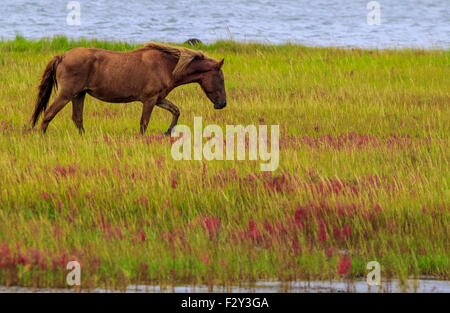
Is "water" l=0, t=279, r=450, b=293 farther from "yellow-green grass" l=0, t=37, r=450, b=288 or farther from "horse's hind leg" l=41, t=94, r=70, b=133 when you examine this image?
"horse's hind leg" l=41, t=94, r=70, b=133

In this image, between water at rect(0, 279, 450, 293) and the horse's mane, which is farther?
the horse's mane

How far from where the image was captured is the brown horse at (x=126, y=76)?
1274 cm

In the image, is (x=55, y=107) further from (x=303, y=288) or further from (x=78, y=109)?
(x=303, y=288)

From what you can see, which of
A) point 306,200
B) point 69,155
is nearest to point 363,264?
point 306,200

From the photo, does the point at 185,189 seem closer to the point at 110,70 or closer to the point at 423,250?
the point at 423,250

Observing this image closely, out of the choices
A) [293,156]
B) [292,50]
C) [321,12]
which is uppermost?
[293,156]

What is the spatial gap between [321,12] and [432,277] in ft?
174

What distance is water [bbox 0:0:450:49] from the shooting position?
38844 mm

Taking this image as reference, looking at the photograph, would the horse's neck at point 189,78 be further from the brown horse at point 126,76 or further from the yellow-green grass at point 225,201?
the yellow-green grass at point 225,201

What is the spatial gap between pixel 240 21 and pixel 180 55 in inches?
1408

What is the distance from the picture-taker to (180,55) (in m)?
13.1

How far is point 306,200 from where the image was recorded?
29.2 feet

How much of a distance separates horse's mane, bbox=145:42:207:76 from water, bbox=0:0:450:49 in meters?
19.1

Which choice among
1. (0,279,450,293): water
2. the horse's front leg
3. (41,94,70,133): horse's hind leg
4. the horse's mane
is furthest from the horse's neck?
(0,279,450,293): water
